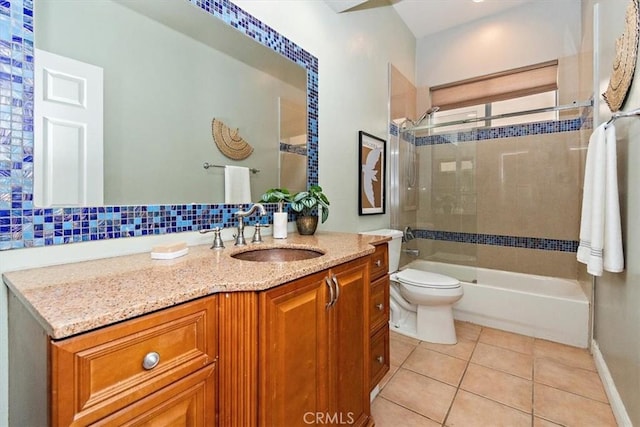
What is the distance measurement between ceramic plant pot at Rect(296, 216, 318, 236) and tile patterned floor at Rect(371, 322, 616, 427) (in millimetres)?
983

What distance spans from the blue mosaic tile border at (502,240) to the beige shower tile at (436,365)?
4.58 ft

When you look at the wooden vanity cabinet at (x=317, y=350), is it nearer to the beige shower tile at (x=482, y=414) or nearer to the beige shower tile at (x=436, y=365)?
the beige shower tile at (x=482, y=414)

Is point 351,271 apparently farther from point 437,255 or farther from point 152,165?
point 437,255

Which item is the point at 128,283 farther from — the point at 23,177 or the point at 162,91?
the point at 162,91

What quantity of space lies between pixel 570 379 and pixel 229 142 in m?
2.39

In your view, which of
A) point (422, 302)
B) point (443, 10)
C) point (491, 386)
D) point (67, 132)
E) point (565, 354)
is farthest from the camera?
point (443, 10)

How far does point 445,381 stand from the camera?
69.6 inches

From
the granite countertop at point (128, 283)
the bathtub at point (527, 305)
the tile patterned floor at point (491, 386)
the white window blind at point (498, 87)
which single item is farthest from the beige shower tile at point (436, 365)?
the white window blind at point (498, 87)

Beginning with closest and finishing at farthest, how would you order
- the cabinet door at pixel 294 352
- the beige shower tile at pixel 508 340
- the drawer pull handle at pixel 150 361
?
1. the drawer pull handle at pixel 150 361
2. the cabinet door at pixel 294 352
3. the beige shower tile at pixel 508 340

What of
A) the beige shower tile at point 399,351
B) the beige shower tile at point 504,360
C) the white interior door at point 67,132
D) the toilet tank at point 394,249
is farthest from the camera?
the toilet tank at point 394,249

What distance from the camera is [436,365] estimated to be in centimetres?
194

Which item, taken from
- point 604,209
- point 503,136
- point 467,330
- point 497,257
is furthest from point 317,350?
point 503,136

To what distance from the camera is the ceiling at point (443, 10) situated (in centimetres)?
282

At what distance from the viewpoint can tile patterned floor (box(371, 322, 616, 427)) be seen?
147cm
